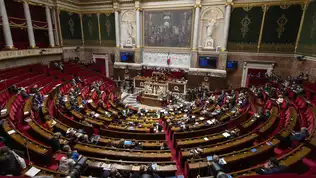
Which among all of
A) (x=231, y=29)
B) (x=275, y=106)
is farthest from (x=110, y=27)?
(x=275, y=106)

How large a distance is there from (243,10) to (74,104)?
16.6 meters

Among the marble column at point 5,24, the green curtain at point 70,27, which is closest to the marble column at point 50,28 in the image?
the green curtain at point 70,27

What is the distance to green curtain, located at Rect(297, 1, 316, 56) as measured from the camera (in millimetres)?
11877

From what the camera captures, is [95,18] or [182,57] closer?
[182,57]

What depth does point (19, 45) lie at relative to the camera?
1545 cm

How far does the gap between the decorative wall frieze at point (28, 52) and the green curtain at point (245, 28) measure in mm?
18348

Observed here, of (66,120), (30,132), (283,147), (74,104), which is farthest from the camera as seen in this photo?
(74,104)

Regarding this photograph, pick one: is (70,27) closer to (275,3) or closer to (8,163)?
(8,163)

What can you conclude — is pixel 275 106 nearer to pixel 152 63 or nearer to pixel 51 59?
pixel 152 63

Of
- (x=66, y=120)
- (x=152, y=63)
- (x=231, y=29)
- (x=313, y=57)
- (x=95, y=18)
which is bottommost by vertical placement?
(x=66, y=120)

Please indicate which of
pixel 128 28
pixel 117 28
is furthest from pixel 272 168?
pixel 117 28

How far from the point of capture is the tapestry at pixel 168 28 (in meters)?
17.9

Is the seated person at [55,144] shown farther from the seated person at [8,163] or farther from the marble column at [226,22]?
the marble column at [226,22]

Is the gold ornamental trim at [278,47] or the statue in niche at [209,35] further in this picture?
the statue in niche at [209,35]
